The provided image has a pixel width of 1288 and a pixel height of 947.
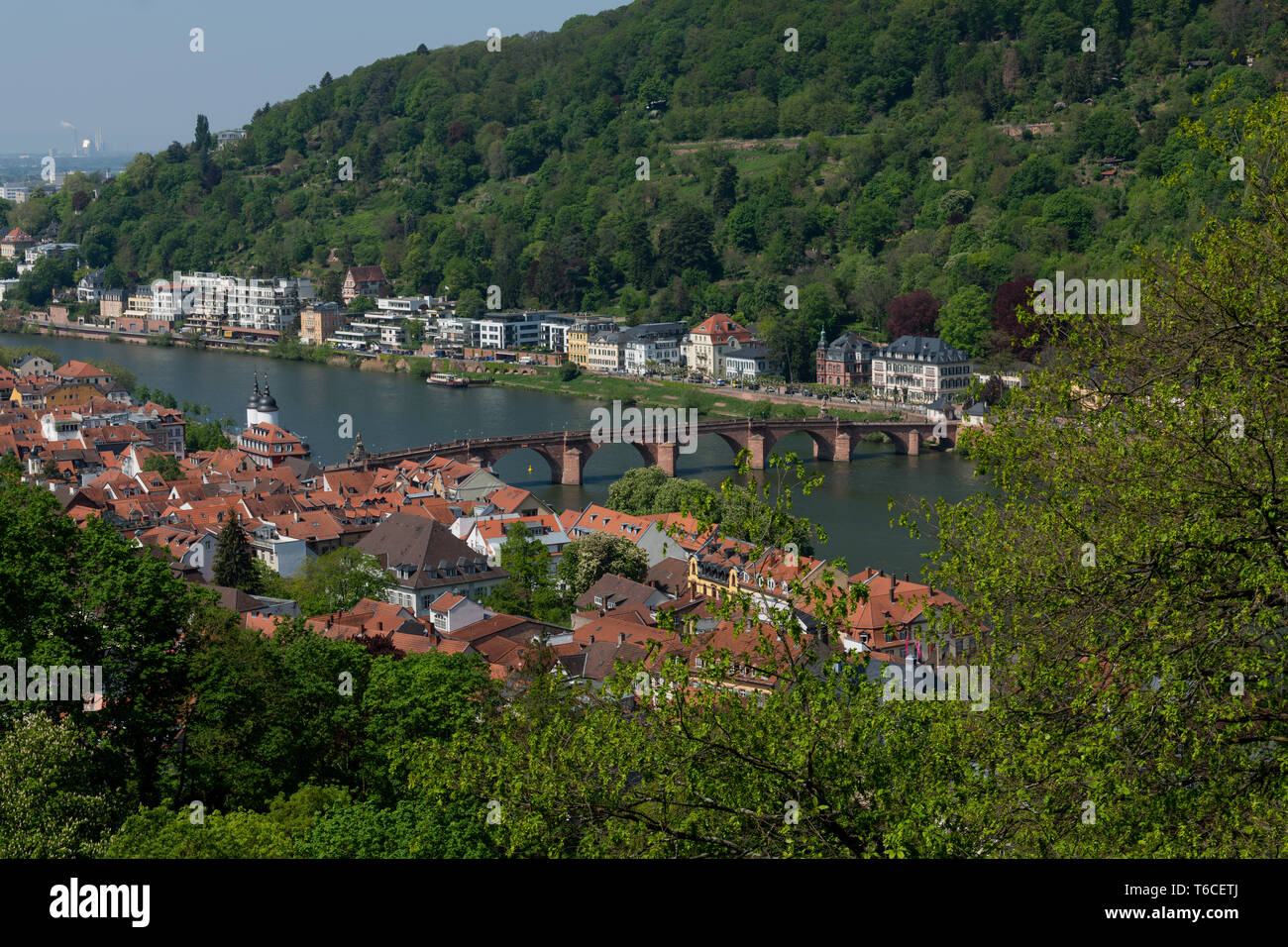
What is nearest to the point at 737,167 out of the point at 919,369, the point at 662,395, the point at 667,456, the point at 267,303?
the point at 267,303

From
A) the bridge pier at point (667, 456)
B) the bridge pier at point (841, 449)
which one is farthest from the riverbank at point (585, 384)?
the bridge pier at point (667, 456)

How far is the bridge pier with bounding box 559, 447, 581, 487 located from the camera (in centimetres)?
3488

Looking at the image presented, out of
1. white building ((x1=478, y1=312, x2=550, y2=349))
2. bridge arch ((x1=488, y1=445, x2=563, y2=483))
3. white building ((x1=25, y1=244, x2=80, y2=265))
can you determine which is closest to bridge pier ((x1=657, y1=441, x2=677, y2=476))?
bridge arch ((x1=488, y1=445, x2=563, y2=483))

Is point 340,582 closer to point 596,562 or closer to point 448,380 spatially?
point 596,562

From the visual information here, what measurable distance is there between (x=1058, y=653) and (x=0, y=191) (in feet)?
428

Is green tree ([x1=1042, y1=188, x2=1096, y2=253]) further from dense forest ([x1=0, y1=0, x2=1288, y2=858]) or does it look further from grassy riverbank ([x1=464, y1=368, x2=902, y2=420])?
dense forest ([x1=0, y1=0, x2=1288, y2=858])

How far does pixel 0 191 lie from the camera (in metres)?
123

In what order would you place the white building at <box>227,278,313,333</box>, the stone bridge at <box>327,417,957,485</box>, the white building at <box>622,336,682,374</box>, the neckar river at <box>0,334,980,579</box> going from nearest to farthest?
the neckar river at <box>0,334,980,579</box>
the stone bridge at <box>327,417,957,485</box>
the white building at <box>622,336,682,374</box>
the white building at <box>227,278,313,333</box>

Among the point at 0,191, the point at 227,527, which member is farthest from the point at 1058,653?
the point at 0,191

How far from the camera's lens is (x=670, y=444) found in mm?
36250

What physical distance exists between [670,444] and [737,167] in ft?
112

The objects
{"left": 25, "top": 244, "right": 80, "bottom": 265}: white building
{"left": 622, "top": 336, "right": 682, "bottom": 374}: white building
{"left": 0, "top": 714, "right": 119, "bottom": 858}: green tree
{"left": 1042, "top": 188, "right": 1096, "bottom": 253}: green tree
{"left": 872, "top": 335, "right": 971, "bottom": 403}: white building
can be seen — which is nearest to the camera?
{"left": 0, "top": 714, "right": 119, "bottom": 858}: green tree

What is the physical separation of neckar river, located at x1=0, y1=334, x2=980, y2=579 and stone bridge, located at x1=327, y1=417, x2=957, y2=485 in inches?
16.7

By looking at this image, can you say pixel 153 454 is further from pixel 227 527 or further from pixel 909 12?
pixel 909 12
